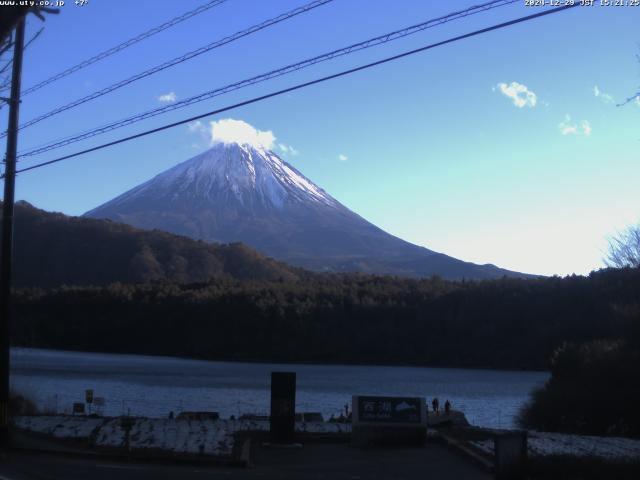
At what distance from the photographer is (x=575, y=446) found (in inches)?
659

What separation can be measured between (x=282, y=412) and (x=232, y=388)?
119ft

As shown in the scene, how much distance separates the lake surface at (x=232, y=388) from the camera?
3819cm

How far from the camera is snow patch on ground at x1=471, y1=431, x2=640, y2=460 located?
591 inches

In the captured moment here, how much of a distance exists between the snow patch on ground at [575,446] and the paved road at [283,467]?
1225mm

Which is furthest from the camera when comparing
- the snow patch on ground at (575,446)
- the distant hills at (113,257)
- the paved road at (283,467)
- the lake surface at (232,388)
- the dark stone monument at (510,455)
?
the distant hills at (113,257)

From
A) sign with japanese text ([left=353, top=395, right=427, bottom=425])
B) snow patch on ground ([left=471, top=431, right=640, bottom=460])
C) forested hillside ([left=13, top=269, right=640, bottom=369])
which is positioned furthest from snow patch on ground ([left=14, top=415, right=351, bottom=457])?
forested hillside ([left=13, top=269, right=640, bottom=369])

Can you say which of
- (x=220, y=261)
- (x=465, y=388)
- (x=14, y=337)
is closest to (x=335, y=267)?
(x=220, y=261)

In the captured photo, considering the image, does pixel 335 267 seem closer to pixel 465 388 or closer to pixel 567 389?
pixel 465 388

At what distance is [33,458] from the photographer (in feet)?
50.9

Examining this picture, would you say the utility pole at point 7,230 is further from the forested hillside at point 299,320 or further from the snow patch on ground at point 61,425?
the forested hillside at point 299,320

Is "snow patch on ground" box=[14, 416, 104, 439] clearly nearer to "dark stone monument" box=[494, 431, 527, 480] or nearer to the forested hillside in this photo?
"dark stone monument" box=[494, 431, 527, 480]

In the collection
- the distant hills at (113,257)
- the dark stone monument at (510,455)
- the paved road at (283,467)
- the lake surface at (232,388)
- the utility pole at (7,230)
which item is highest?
the distant hills at (113,257)

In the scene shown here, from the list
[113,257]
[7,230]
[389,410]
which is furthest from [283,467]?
[113,257]

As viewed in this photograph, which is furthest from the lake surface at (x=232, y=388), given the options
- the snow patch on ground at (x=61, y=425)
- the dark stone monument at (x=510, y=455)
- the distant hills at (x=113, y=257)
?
the distant hills at (x=113, y=257)
